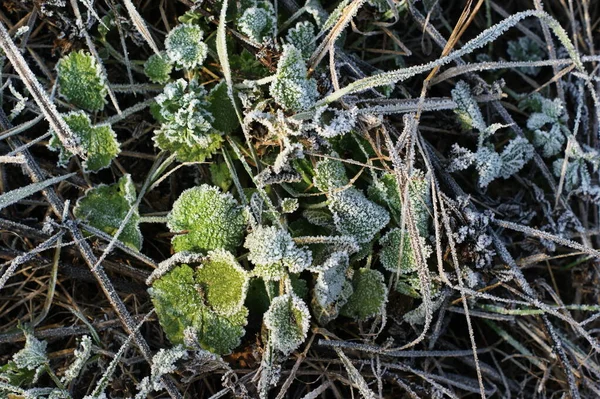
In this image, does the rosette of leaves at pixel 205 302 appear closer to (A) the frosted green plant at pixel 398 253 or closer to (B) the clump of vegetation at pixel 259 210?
(B) the clump of vegetation at pixel 259 210

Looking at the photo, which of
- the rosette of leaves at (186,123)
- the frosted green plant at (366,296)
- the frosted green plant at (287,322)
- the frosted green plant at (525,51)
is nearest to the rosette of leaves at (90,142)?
the rosette of leaves at (186,123)

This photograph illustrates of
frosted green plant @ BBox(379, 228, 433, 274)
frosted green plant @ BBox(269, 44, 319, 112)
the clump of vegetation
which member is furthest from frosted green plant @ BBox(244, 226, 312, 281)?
frosted green plant @ BBox(269, 44, 319, 112)

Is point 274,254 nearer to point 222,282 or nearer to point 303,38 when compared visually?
point 222,282

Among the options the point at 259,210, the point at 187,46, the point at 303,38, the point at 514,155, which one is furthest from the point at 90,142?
the point at 514,155

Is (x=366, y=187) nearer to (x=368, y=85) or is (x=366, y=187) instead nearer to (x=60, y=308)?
(x=368, y=85)

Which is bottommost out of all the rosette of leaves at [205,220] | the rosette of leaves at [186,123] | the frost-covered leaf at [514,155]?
the frost-covered leaf at [514,155]

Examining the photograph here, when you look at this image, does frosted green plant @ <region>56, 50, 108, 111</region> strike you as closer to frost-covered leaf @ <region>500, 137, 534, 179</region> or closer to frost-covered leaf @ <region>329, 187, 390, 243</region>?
frost-covered leaf @ <region>329, 187, 390, 243</region>

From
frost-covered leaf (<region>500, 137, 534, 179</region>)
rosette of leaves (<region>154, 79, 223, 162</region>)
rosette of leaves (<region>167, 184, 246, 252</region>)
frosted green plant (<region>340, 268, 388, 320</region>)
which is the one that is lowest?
frosted green plant (<region>340, 268, 388, 320</region>)
